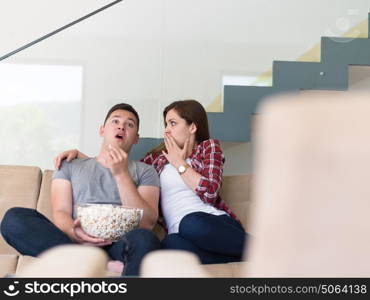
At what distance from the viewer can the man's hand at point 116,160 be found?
2.37m

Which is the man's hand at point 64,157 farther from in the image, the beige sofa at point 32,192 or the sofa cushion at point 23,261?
the sofa cushion at point 23,261

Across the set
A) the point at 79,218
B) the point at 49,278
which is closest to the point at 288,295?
the point at 49,278

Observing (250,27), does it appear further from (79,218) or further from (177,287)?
(177,287)

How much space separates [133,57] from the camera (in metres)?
3.52

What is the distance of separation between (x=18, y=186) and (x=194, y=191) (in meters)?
0.72

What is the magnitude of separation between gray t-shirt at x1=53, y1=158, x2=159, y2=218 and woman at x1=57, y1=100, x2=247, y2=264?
6 centimetres

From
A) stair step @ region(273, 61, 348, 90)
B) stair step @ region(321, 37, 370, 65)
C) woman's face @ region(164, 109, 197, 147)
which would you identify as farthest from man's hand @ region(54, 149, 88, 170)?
stair step @ region(321, 37, 370, 65)

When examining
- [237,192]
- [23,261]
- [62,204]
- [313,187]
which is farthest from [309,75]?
[313,187]

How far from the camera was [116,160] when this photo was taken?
2371 mm

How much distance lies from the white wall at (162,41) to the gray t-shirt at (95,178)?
876 millimetres

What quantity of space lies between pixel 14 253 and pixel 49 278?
1.83 meters

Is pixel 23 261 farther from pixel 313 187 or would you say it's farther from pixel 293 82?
pixel 293 82

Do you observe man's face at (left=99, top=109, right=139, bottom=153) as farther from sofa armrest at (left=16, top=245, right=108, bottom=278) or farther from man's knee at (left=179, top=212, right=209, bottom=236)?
sofa armrest at (left=16, top=245, right=108, bottom=278)

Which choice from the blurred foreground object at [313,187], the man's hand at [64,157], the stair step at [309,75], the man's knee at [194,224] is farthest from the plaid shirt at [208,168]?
the blurred foreground object at [313,187]
